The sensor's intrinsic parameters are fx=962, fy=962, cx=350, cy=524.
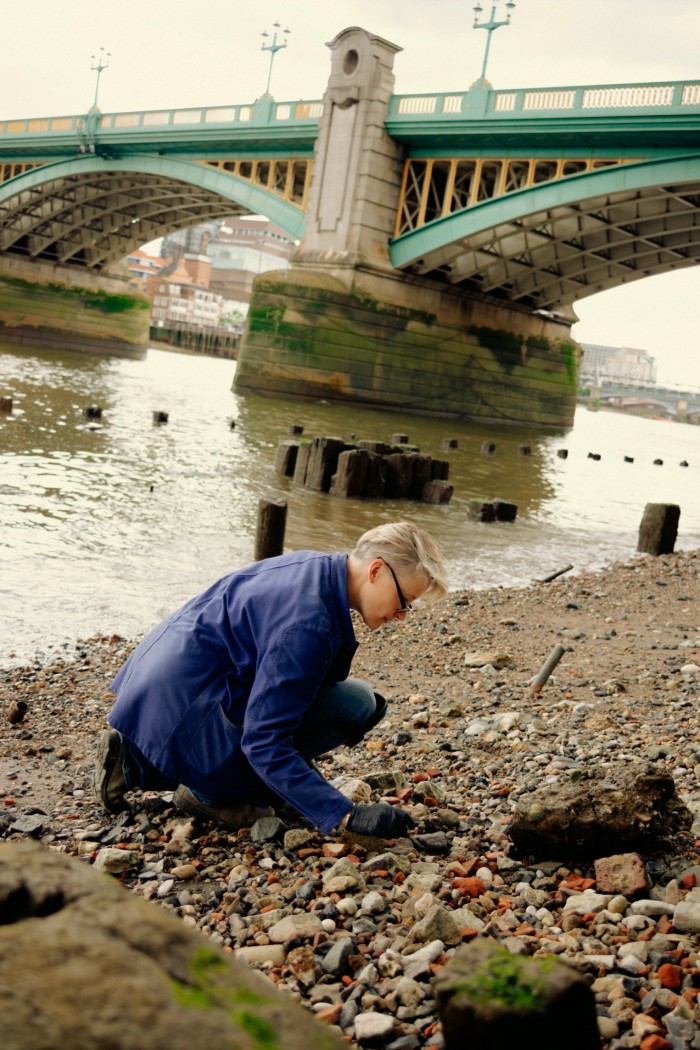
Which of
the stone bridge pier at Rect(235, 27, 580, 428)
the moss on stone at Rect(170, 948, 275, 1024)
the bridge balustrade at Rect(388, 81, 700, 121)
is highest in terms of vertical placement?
the bridge balustrade at Rect(388, 81, 700, 121)

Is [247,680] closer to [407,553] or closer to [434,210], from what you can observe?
[407,553]

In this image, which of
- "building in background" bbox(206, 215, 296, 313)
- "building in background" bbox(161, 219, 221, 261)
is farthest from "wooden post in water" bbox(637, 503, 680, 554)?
"building in background" bbox(161, 219, 221, 261)

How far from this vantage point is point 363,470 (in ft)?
40.3

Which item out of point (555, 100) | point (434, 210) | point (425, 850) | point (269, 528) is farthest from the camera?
point (434, 210)

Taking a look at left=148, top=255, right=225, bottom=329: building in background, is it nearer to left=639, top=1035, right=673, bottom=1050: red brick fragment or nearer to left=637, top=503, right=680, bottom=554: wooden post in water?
left=637, top=503, right=680, bottom=554: wooden post in water

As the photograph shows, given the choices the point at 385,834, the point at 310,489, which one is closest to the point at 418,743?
the point at 385,834

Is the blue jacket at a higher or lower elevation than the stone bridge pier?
lower

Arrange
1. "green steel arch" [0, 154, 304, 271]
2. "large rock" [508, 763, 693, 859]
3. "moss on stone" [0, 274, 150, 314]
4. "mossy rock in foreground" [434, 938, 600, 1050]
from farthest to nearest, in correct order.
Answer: "moss on stone" [0, 274, 150, 314], "green steel arch" [0, 154, 304, 271], "large rock" [508, 763, 693, 859], "mossy rock in foreground" [434, 938, 600, 1050]

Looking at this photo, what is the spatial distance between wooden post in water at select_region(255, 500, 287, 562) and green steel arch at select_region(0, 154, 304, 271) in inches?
1012

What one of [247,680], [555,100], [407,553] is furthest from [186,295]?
[407,553]

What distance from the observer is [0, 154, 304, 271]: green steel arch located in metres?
34.1

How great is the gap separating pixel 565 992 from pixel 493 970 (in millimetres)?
102

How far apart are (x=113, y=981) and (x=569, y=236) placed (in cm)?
3062

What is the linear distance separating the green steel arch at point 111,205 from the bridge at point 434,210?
0.18 meters
